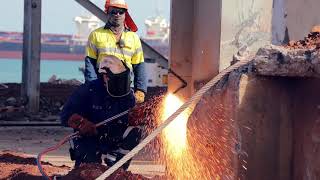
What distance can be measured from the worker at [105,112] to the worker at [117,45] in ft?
0.79

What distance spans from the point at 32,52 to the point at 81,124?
8.04 metres

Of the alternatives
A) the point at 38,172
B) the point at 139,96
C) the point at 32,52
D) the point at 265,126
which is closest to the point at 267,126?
the point at 265,126

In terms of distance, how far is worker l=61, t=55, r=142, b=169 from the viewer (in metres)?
5.95

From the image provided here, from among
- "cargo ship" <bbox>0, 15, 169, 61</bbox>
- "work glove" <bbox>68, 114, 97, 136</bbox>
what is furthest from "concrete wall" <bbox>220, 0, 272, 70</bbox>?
"cargo ship" <bbox>0, 15, 169, 61</bbox>

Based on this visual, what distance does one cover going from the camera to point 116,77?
5.88 meters

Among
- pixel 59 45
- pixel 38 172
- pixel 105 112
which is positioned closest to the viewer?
pixel 105 112

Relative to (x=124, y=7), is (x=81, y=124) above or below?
below

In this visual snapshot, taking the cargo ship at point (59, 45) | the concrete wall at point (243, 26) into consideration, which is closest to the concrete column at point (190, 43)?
the concrete wall at point (243, 26)

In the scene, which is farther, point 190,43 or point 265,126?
point 190,43

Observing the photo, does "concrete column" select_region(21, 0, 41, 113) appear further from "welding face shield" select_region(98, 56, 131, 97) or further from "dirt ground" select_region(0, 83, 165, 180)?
"welding face shield" select_region(98, 56, 131, 97)

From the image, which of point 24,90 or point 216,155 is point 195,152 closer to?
point 216,155

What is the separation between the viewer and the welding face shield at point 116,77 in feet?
19.3

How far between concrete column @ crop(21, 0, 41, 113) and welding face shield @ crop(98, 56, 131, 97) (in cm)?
767

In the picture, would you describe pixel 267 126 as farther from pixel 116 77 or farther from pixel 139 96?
pixel 139 96
